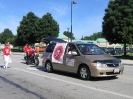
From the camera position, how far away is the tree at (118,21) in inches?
1298

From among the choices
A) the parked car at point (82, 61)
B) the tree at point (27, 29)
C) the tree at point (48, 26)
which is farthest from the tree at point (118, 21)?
the tree at point (27, 29)

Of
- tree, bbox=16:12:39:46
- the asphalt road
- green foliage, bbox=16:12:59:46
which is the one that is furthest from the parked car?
tree, bbox=16:12:39:46

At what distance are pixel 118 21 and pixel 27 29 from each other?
30277 mm

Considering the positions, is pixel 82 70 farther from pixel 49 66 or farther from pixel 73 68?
pixel 49 66

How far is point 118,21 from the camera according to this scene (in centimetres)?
3388

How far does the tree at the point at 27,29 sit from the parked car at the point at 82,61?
44.3 m

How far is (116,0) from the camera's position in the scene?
116ft

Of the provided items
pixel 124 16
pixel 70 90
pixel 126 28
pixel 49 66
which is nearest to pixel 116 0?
pixel 124 16

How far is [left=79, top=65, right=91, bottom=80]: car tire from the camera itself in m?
10.4

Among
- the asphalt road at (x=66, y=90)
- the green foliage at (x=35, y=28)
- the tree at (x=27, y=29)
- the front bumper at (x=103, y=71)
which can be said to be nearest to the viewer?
the asphalt road at (x=66, y=90)

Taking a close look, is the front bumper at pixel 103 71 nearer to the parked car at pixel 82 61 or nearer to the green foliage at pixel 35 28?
the parked car at pixel 82 61

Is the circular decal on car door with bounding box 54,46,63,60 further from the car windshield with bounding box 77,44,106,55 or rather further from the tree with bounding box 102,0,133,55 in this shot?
the tree with bounding box 102,0,133,55

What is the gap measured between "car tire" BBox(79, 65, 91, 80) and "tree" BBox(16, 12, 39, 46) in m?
46.6

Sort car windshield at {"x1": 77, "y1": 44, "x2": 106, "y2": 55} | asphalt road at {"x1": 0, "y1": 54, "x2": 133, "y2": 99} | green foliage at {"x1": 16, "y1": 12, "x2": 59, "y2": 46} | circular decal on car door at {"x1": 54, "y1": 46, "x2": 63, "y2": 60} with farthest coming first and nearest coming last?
green foliage at {"x1": 16, "y1": 12, "x2": 59, "y2": 46} < circular decal on car door at {"x1": 54, "y1": 46, "x2": 63, "y2": 60} < car windshield at {"x1": 77, "y1": 44, "x2": 106, "y2": 55} < asphalt road at {"x1": 0, "y1": 54, "x2": 133, "y2": 99}
